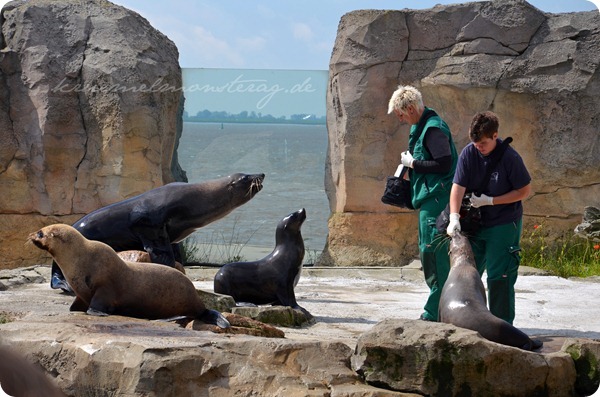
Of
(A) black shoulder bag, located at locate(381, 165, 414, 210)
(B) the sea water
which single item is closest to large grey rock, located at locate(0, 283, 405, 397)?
(A) black shoulder bag, located at locate(381, 165, 414, 210)

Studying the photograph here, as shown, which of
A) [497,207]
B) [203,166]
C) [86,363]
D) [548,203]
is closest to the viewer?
[86,363]

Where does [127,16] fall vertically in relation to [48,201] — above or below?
above

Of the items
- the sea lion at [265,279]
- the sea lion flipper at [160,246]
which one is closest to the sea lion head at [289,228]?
the sea lion at [265,279]

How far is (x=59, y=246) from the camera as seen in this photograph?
17.6ft

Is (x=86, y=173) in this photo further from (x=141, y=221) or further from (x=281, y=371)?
(x=281, y=371)

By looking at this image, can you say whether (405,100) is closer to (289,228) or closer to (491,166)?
(491,166)

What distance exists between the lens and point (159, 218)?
691 cm

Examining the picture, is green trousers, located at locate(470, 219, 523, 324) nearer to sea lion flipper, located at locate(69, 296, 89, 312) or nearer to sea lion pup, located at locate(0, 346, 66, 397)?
sea lion flipper, located at locate(69, 296, 89, 312)

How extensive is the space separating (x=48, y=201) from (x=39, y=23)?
231 cm

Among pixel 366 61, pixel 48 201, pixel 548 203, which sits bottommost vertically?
pixel 48 201

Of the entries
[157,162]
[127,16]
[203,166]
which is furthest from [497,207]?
[203,166]

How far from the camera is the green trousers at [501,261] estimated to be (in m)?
5.13

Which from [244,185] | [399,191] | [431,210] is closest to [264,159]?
[244,185]

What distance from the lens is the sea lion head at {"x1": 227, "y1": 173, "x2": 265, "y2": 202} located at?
7.22 m
